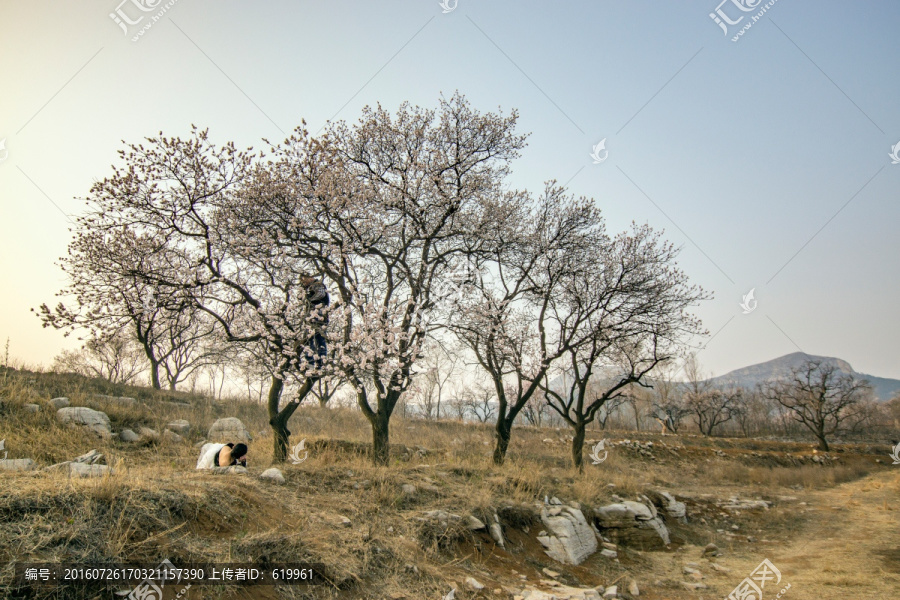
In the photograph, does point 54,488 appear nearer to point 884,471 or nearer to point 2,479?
point 2,479

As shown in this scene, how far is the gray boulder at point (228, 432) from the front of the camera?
1384cm

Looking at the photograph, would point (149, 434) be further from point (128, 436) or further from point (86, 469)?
point (86, 469)

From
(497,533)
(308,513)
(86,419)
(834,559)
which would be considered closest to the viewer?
(308,513)

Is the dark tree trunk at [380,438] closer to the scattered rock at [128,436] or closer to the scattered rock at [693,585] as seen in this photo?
the scattered rock at [128,436]

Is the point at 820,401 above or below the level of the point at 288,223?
below

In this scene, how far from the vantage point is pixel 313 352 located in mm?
10125

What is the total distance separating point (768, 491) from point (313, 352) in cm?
2085

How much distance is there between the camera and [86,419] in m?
11.3

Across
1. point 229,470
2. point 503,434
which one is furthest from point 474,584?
point 503,434

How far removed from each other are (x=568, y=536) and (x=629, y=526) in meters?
2.58

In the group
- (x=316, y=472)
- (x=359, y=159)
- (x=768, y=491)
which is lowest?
(x=768, y=491)

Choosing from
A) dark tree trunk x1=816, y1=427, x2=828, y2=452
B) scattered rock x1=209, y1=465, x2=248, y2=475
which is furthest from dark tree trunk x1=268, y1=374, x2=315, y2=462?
dark tree trunk x1=816, y1=427, x2=828, y2=452

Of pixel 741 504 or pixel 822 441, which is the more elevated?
pixel 822 441

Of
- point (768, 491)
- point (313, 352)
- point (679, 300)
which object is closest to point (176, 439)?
point (313, 352)
